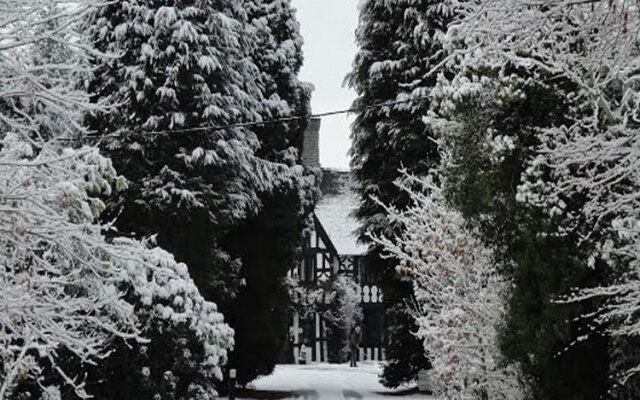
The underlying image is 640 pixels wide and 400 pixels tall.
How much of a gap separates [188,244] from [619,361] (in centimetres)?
1089

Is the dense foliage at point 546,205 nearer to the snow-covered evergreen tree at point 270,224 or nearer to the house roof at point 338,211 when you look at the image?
the snow-covered evergreen tree at point 270,224

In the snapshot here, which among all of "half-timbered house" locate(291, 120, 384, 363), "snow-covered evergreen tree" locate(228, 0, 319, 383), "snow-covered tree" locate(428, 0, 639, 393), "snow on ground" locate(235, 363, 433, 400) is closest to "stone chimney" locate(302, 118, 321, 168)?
"half-timbered house" locate(291, 120, 384, 363)

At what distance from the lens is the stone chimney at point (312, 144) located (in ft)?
149

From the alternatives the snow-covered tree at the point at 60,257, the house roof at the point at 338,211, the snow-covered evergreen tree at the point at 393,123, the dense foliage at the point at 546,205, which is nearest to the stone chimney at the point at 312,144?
the house roof at the point at 338,211

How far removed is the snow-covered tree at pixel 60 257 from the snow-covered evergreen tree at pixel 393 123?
25.2 feet

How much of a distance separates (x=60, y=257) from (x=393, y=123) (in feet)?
43.3

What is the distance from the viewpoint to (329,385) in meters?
26.2

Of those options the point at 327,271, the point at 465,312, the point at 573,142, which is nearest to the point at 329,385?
the point at 465,312

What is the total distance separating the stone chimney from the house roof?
7.12ft

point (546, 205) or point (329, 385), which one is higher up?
point (546, 205)

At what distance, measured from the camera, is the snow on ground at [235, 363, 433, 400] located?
22.4 meters

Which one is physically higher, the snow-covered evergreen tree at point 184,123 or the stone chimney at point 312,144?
the stone chimney at point 312,144

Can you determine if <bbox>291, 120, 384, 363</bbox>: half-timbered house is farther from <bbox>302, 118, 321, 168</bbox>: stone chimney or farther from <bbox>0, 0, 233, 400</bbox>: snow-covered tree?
<bbox>0, 0, 233, 400</bbox>: snow-covered tree

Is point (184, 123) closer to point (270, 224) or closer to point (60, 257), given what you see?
point (270, 224)
